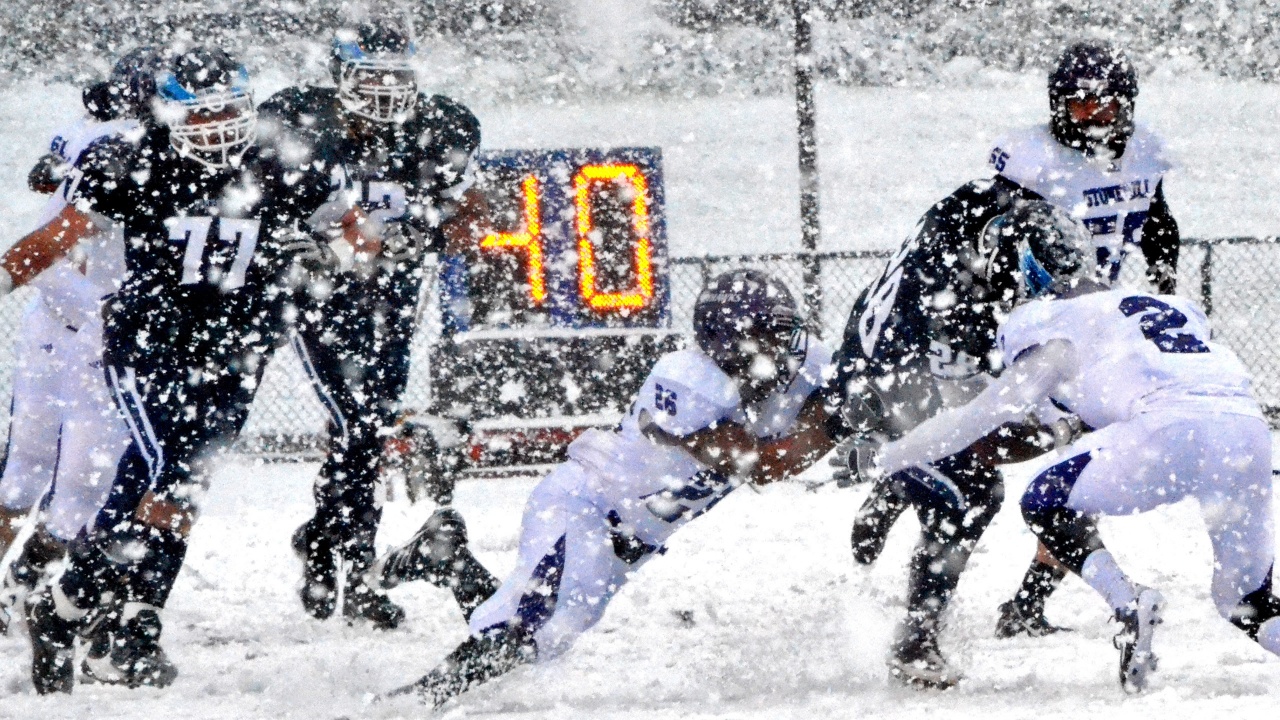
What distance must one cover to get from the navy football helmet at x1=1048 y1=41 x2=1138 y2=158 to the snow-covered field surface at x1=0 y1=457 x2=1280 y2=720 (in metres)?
1.43

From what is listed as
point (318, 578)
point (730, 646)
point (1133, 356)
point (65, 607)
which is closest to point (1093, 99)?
point (1133, 356)

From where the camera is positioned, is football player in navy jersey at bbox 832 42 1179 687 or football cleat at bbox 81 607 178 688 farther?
football player in navy jersey at bbox 832 42 1179 687

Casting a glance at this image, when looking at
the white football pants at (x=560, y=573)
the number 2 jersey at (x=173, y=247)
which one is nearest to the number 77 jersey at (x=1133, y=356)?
the white football pants at (x=560, y=573)

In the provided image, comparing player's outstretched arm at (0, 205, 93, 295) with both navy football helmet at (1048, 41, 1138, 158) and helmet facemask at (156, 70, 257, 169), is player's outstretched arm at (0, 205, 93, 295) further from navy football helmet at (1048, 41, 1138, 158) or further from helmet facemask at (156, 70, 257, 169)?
navy football helmet at (1048, 41, 1138, 158)

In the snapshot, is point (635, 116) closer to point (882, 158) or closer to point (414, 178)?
point (882, 158)

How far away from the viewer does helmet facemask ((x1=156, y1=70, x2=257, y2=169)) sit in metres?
3.99

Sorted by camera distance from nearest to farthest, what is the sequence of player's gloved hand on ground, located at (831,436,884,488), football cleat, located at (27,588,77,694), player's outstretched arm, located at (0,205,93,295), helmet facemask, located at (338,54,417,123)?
player's gloved hand on ground, located at (831,436,884,488), player's outstretched arm, located at (0,205,93,295), football cleat, located at (27,588,77,694), helmet facemask, located at (338,54,417,123)

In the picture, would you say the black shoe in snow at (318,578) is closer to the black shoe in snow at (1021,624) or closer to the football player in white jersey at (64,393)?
the football player in white jersey at (64,393)

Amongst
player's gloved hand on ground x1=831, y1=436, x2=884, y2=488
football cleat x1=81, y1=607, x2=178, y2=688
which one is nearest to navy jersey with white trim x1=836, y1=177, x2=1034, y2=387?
player's gloved hand on ground x1=831, y1=436, x2=884, y2=488

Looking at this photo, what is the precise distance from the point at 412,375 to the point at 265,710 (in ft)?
29.0

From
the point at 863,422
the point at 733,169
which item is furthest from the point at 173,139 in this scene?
the point at 733,169

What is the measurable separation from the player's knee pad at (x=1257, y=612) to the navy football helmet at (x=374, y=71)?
2.88 m

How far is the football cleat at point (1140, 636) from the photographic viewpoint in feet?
11.1

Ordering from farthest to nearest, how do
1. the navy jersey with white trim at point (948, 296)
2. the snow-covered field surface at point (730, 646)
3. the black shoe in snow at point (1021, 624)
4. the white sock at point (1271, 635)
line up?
the black shoe in snow at point (1021, 624) < the navy jersey with white trim at point (948, 296) < the snow-covered field surface at point (730, 646) < the white sock at point (1271, 635)
